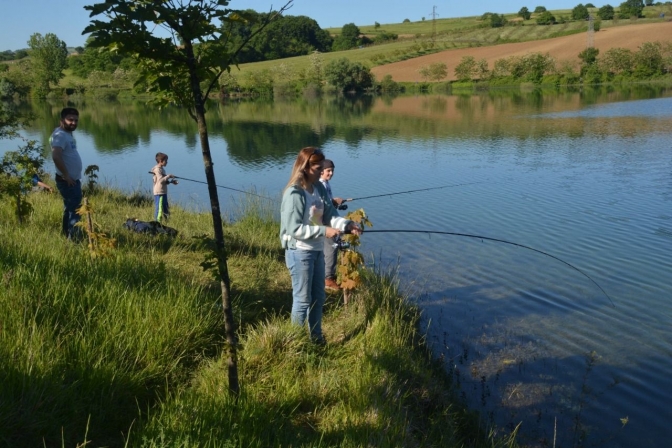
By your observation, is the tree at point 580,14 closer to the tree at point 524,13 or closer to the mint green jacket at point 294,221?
the tree at point 524,13

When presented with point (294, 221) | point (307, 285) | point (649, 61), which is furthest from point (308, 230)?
point (649, 61)

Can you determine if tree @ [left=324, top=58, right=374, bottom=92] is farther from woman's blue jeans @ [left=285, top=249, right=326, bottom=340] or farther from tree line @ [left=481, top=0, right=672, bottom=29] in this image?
woman's blue jeans @ [left=285, top=249, right=326, bottom=340]

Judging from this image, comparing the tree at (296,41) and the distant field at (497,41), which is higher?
Result: the tree at (296,41)

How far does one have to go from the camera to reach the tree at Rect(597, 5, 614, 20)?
92.9 metres

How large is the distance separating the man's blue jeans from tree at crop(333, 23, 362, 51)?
106 m

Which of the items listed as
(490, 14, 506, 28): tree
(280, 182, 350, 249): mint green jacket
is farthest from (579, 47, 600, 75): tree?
(280, 182, 350, 249): mint green jacket

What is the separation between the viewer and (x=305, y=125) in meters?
33.2

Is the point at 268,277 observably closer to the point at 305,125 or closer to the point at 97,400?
the point at 97,400

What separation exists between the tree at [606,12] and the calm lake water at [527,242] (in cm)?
7628

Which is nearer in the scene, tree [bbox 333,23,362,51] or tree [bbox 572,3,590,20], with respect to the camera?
tree [bbox 572,3,590,20]

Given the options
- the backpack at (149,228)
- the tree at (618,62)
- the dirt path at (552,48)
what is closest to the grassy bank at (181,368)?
the backpack at (149,228)

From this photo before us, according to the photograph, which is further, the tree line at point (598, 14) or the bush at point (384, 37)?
the bush at point (384, 37)

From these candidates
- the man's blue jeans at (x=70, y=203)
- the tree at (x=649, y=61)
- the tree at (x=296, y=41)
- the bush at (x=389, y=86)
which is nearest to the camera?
the man's blue jeans at (x=70, y=203)

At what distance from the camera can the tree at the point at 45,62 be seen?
73.2 m
